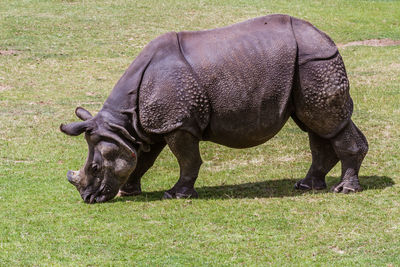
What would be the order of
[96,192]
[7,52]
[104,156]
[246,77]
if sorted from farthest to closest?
1. [7,52]
2. [96,192]
3. [104,156]
4. [246,77]

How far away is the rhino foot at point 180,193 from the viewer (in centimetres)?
996

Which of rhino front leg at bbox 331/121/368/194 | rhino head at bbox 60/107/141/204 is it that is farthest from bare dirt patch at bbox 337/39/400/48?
rhino head at bbox 60/107/141/204

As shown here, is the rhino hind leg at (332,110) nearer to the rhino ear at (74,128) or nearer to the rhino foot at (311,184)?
the rhino foot at (311,184)

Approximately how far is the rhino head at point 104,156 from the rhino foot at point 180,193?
66 centimetres

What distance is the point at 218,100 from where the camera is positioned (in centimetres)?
959

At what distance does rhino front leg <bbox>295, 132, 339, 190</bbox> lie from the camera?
10352 mm

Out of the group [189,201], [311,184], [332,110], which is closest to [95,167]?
[189,201]

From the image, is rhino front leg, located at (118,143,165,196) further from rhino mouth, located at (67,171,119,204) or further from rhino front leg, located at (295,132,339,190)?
rhino front leg, located at (295,132,339,190)

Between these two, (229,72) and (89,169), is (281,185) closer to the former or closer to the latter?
(229,72)

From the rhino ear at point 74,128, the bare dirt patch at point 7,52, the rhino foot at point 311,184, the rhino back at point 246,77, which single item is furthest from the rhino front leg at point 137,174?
the bare dirt patch at point 7,52

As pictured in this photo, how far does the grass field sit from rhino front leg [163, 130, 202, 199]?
24 cm

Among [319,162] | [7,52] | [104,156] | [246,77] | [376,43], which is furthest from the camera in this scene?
[376,43]

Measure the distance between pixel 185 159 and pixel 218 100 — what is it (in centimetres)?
96

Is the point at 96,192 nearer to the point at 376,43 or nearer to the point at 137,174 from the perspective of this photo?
the point at 137,174
